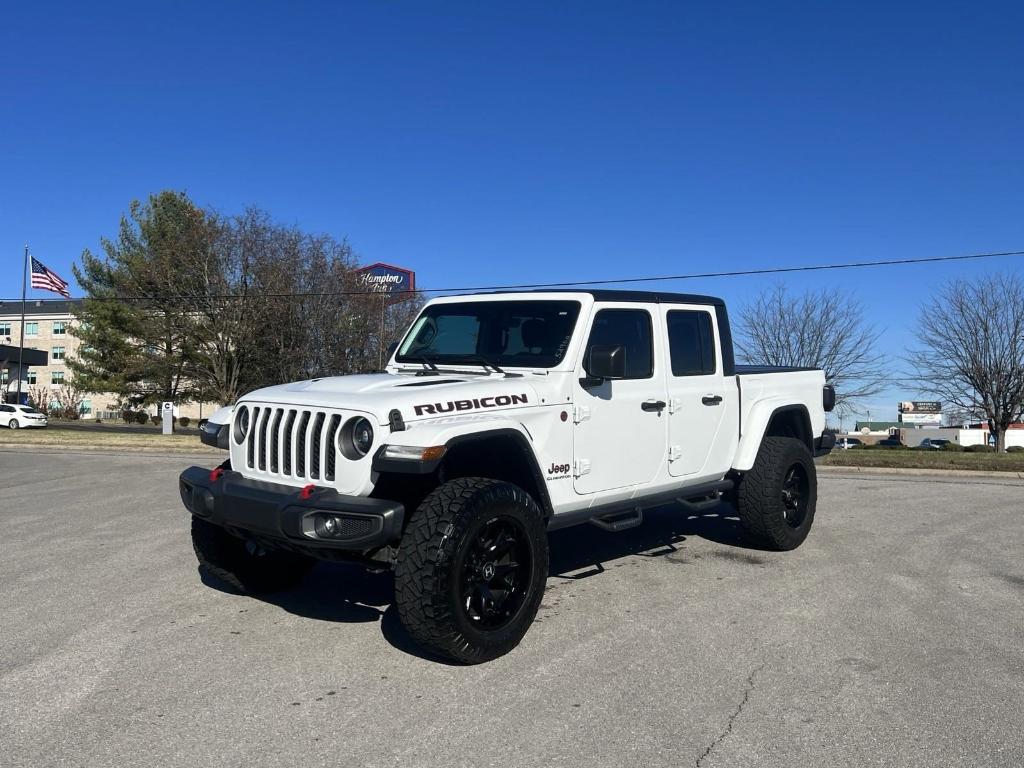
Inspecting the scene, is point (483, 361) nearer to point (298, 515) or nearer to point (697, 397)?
point (697, 397)

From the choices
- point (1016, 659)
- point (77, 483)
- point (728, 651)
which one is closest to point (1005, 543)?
point (1016, 659)

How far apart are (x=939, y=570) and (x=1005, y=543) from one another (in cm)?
153

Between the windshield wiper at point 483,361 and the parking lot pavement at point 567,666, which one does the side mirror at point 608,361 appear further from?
the parking lot pavement at point 567,666

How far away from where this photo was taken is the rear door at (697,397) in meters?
6.26

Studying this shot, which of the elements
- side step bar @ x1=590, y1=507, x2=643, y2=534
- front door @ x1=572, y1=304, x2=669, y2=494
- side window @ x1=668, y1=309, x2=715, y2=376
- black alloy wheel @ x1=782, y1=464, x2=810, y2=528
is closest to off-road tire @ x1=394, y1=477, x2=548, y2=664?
front door @ x1=572, y1=304, x2=669, y2=494

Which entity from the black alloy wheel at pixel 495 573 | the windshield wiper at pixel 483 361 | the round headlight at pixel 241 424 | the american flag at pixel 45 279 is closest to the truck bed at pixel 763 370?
the windshield wiper at pixel 483 361

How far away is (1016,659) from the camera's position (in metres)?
4.51

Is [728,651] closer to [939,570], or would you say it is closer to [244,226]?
[939,570]

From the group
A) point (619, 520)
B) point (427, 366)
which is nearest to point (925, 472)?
point (619, 520)

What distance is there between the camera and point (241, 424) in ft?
16.8

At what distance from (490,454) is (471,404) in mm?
437

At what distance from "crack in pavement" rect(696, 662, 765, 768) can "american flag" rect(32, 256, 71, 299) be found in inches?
1557

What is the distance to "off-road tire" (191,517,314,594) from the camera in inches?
215

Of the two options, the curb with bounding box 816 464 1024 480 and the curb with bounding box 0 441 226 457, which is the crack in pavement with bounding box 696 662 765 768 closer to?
the curb with bounding box 816 464 1024 480
